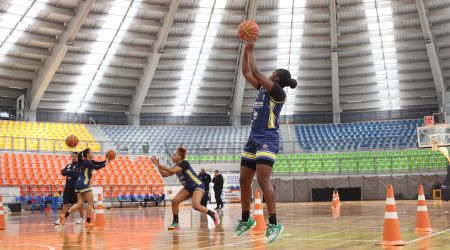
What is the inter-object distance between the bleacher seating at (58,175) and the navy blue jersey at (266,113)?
902 inches

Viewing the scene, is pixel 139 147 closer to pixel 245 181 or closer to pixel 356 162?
pixel 356 162

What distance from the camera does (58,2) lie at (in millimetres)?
33344

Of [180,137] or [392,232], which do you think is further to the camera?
[180,137]

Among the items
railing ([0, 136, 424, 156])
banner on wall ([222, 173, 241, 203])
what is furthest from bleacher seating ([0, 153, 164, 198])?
banner on wall ([222, 173, 241, 203])

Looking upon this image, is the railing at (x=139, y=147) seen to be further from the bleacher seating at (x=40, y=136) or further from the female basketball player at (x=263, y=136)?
the female basketball player at (x=263, y=136)

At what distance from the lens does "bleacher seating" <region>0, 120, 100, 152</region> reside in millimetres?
31688

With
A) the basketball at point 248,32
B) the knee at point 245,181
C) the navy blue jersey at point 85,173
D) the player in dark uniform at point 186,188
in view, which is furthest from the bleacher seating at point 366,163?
the basketball at point 248,32

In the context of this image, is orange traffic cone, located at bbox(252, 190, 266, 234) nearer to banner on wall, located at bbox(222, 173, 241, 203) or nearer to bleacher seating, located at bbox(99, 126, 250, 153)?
banner on wall, located at bbox(222, 173, 241, 203)

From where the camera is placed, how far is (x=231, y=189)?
3591 centimetres

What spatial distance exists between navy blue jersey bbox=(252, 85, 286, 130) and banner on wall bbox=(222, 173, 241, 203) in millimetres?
28701

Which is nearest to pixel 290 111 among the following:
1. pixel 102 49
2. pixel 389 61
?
pixel 389 61

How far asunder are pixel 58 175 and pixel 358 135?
80.8ft

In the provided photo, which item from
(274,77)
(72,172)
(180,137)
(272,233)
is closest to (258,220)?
(272,233)

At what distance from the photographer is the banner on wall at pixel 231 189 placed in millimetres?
35719
